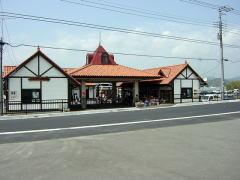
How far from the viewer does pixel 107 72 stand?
2623cm

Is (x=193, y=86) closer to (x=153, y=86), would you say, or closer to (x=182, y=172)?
(x=153, y=86)

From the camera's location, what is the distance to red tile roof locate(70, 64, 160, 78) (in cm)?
2450

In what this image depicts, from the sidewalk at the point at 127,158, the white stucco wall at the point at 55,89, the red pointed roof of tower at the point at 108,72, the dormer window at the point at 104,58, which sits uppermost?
the dormer window at the point at 104,58

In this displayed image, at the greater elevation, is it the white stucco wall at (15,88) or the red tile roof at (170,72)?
the red tile roof at (170,72)

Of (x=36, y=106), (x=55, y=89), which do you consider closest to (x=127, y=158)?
(x=36, y=106)

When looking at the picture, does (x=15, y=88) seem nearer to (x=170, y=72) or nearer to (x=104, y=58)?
(x=104, y=58)

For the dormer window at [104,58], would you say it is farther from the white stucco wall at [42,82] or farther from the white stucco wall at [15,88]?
the white stucco wall at [15,88]

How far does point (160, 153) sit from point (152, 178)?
207cm

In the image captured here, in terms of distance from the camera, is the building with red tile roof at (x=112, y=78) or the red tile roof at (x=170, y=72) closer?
the building with red tile roof at (x=112, y=78)

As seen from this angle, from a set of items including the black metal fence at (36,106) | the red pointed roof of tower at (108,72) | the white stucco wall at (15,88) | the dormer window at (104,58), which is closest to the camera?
the black metal fence at (36,106)

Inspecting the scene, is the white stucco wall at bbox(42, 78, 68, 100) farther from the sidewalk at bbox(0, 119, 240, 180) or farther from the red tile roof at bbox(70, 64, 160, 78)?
the sidewalk at bbox(0, 119, 240, 180)

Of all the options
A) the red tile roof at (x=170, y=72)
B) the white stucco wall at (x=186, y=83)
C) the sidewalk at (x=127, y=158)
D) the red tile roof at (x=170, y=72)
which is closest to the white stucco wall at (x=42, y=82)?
the sidewalk at (x=127, y=158)

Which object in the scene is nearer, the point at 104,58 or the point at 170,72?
the point at 170,72

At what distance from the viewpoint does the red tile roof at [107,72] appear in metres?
24.5
